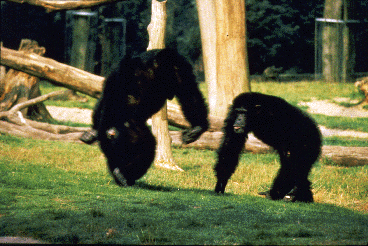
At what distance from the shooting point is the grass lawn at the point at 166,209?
12.5ft

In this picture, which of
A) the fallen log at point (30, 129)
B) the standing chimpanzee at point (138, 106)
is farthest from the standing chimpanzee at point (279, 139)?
the fallen log at point (30, 129)

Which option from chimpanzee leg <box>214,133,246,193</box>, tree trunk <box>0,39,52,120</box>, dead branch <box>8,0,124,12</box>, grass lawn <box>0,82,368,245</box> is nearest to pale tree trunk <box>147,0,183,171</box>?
grass lawn <box>0,82,368,245</box>

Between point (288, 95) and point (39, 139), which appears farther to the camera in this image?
point (288, 95)

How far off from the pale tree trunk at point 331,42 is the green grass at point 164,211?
15.6m

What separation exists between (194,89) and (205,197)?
4.45 ft

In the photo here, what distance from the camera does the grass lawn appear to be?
381 centimetres

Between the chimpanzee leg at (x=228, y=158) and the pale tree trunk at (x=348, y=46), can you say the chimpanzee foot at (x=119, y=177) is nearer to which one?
the chimpanzee leg at (x=228, y=158)

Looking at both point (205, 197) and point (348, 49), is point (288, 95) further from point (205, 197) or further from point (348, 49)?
point (205, 197)

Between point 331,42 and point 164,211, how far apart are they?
19963 millimetres

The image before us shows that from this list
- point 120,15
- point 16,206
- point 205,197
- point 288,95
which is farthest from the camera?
point 120,15

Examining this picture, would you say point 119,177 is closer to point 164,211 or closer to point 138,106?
point 138,106

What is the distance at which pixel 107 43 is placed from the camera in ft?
75.9

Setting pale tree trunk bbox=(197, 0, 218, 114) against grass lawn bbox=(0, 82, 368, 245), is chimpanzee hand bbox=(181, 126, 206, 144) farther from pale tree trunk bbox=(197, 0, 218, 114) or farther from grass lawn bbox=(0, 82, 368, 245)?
pale tree trunk bbox=(197, 0, 218, 114)

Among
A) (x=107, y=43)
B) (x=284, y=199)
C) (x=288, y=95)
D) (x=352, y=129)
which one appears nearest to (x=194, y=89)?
(x=284, y=199)
